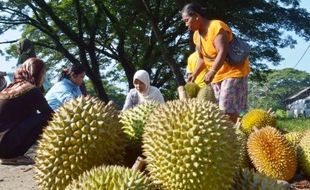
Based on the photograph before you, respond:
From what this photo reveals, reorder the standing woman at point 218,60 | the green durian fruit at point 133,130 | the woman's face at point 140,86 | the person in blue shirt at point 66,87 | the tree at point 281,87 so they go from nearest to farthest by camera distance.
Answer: the green durian fruit at point 133,130
the standing woman at point 218,60
the woman's face at point 140,86
the person in blue shirt at point 66,87
the tree at point 281,87

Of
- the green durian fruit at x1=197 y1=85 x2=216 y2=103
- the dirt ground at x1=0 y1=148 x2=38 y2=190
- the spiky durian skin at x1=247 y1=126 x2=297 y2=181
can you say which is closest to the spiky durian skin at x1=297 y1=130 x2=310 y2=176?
the spiky durian skin at x1=247 y1=126 x2=297 y2=181

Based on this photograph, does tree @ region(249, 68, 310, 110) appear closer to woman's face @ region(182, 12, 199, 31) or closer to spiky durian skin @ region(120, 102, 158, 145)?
woman's face @ region(182, 12, 199, 31)

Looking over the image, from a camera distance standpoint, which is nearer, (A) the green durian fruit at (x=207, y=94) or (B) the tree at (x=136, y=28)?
(A) the green durian fruit at (x=207, y=94)

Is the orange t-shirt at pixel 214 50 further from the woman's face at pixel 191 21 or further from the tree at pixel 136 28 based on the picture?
the tree at pixel 136 28

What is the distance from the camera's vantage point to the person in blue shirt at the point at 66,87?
20.5ft

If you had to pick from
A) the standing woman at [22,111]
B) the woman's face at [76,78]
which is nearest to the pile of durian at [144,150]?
the standing woman at [22,111]

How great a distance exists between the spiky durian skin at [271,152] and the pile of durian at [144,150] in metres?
1.02

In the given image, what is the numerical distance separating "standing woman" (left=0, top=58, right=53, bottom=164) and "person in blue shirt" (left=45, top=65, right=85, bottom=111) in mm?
679

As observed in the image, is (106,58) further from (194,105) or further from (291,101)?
(291,101)

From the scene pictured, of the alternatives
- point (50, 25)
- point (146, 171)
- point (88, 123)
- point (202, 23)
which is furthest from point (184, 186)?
point (50, 25)

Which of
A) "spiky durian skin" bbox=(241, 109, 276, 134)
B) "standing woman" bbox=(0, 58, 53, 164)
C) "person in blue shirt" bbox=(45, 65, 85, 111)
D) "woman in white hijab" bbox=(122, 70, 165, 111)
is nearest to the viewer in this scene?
"spiky durian skin" bbox=(241, 109, 276, 134)

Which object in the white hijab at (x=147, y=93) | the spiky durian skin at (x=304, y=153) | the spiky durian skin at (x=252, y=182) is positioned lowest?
the spiky durian skin at (x=304, y=153)

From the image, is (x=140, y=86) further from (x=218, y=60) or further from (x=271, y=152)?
(x=271, y=152)

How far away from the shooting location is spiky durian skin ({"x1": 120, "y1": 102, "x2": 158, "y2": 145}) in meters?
1.53
